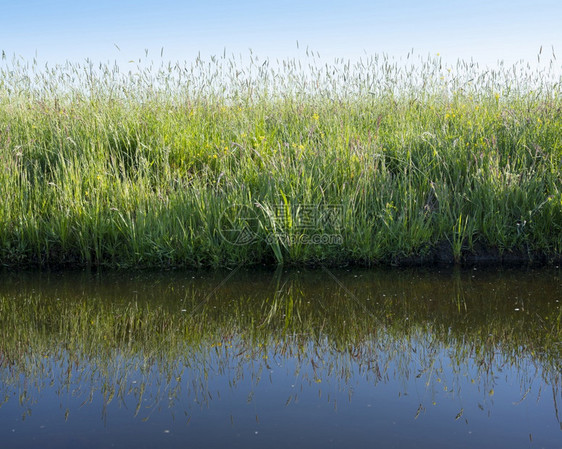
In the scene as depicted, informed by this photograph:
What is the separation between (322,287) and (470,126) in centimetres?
304

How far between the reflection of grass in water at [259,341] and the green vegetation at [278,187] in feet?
3.00

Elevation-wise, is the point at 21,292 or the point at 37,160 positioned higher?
the point at 37,160

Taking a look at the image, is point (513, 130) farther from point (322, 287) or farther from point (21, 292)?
point (21, 292)

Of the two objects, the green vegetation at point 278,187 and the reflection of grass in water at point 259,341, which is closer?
the reflection of grass in water at point 259,341

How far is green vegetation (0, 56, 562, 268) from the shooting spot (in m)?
4.93

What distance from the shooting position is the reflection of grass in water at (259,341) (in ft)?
9.40

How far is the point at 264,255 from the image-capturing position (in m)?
5.01

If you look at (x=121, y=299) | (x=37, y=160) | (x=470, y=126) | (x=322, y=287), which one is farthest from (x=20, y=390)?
(x=470, y=126)

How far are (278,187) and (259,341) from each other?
2.03 m

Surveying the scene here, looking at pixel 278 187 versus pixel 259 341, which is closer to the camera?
A: pixel 259 341

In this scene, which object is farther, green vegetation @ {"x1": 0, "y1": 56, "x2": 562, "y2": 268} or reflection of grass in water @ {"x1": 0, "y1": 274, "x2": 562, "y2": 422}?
green vegetation @ {"x1": 0, "y1": 56, "x2": 562, "y2": 268}

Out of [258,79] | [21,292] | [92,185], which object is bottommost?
[21,292]

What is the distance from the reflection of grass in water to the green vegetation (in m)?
0.91

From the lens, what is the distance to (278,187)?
5.08 m
